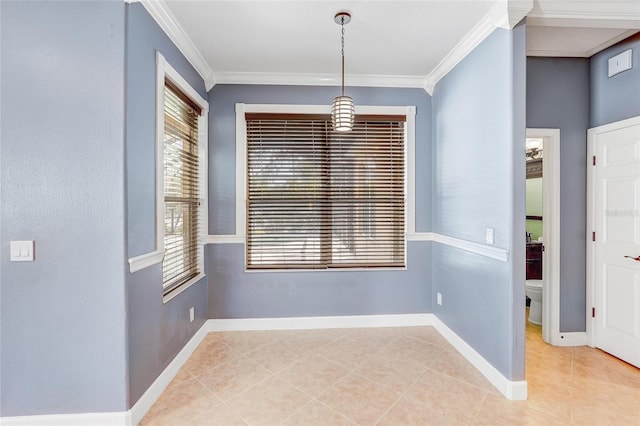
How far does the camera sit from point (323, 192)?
3498mm

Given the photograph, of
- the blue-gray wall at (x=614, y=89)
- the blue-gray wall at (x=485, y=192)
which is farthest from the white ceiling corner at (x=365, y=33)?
the blue-gray wall at (x=485, y=192)

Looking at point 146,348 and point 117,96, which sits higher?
point 117,96

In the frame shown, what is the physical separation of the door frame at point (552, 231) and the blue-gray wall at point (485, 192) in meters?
0.78

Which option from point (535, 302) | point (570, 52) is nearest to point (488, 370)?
point (535, 302)

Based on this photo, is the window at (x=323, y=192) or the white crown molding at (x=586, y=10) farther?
the window at (x=323, y=192)

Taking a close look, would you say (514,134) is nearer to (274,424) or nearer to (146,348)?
(274,424)

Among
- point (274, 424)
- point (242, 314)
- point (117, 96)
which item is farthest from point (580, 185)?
point (117, 96)

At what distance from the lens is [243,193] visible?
3.41 metres

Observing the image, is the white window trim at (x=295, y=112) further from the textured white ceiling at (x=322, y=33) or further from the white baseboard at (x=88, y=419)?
the white baseboard at (x=88, y=419)

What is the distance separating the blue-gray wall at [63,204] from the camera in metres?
1.80

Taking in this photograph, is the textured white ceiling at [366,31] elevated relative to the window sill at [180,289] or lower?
elevated

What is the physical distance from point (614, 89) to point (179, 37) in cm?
392

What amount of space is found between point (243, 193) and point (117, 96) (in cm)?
169

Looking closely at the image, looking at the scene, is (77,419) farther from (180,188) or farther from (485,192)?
(485,192)
